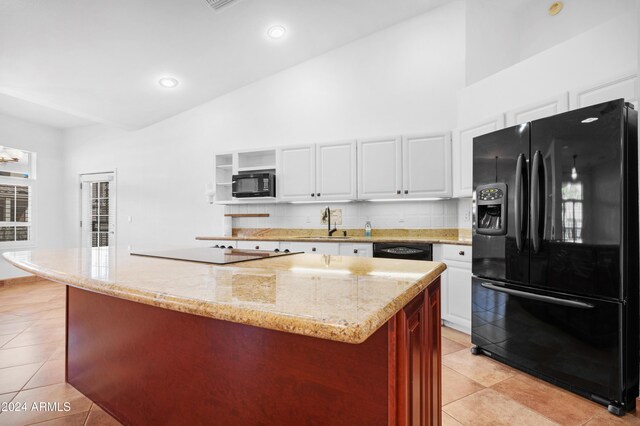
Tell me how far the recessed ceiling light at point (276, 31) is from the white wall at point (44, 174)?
5.07m

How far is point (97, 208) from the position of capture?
6293 mm

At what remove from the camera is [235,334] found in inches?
42.6

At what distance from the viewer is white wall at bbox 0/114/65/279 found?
5.68m

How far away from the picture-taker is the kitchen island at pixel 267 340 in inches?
28.7

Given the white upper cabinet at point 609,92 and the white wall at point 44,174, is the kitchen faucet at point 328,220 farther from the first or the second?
the white wall at point 44,174

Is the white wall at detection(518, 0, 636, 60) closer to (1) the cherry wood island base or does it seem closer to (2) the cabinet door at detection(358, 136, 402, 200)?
(2) the cabinet door at detection(358, 136, 402, 200)

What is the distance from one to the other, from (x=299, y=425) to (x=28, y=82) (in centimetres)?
526

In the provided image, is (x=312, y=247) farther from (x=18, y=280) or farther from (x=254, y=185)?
(x=18, y=280)

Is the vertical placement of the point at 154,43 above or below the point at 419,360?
above

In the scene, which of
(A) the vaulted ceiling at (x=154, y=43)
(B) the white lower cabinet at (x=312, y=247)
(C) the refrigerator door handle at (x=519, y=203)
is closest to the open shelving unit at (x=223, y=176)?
(A) the vaulted ceiling at (x=154, y=43)

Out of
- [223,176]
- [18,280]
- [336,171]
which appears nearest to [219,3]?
[336,171]

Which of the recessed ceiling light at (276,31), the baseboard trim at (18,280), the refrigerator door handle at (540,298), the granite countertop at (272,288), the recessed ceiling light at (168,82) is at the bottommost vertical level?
the baseboard trim at (18,280)

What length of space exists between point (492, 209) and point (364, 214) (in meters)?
1.83

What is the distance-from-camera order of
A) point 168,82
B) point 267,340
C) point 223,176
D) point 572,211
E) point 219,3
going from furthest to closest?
point 223,176 < point 168,82 < point 219,3 < point 572,211 < point 267,340
